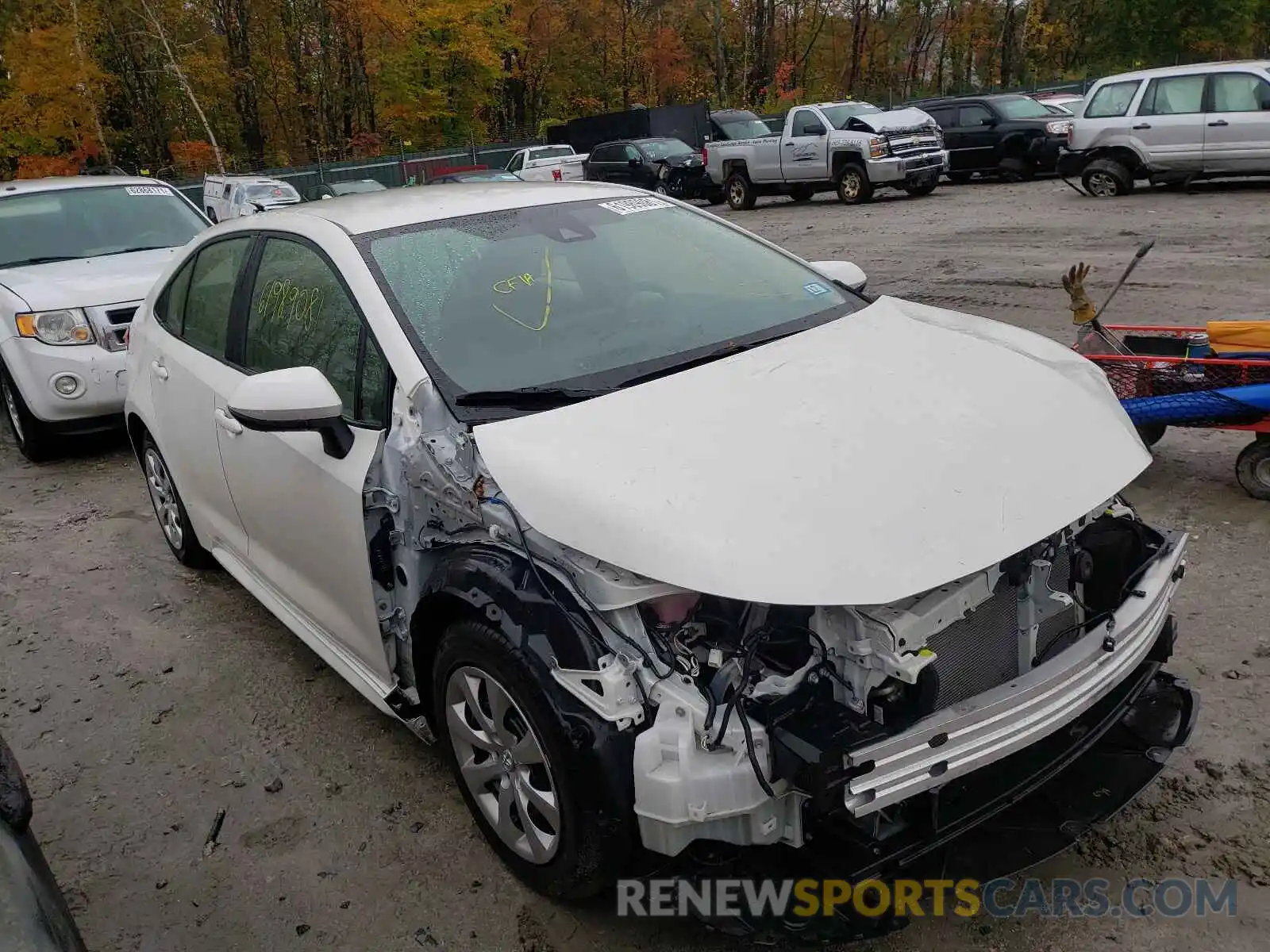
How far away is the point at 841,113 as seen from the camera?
18531 mm

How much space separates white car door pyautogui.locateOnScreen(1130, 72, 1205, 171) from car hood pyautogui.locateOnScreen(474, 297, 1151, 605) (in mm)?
13461

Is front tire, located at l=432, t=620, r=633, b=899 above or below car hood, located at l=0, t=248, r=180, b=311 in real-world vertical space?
below

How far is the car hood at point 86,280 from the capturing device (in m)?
6.62

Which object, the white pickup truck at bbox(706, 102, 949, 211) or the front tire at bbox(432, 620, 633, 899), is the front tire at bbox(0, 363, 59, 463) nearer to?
the front tire at bbox(432, 620, 633, 899)

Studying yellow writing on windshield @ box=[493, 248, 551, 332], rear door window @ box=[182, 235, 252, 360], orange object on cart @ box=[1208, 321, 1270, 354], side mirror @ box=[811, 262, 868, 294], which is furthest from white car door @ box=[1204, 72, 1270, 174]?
rear door window @ box=[182, 235, 252, 360]

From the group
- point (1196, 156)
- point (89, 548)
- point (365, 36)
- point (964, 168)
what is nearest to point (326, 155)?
point (365, 36)

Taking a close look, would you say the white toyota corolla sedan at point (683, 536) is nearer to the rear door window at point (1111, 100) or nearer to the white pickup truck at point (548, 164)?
the rear door window at point (1111, 100)

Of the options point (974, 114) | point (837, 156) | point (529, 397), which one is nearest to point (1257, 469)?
point (529, 397)

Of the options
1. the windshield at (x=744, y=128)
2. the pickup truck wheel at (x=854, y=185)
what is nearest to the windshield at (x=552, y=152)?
the windshield at (x=744, y=128)

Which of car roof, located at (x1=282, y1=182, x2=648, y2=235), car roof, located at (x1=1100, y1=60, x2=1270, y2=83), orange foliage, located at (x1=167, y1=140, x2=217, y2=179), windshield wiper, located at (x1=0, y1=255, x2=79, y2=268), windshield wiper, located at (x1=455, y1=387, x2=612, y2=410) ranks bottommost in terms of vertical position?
orange foliage, located at (x1=167, y1=140, x2=217, y2=179)

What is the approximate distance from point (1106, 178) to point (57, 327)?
561 inches

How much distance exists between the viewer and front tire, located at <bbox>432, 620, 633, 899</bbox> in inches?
89.1

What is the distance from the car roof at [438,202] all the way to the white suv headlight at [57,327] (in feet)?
11.2

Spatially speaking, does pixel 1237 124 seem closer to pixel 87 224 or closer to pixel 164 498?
pixel 87 224
